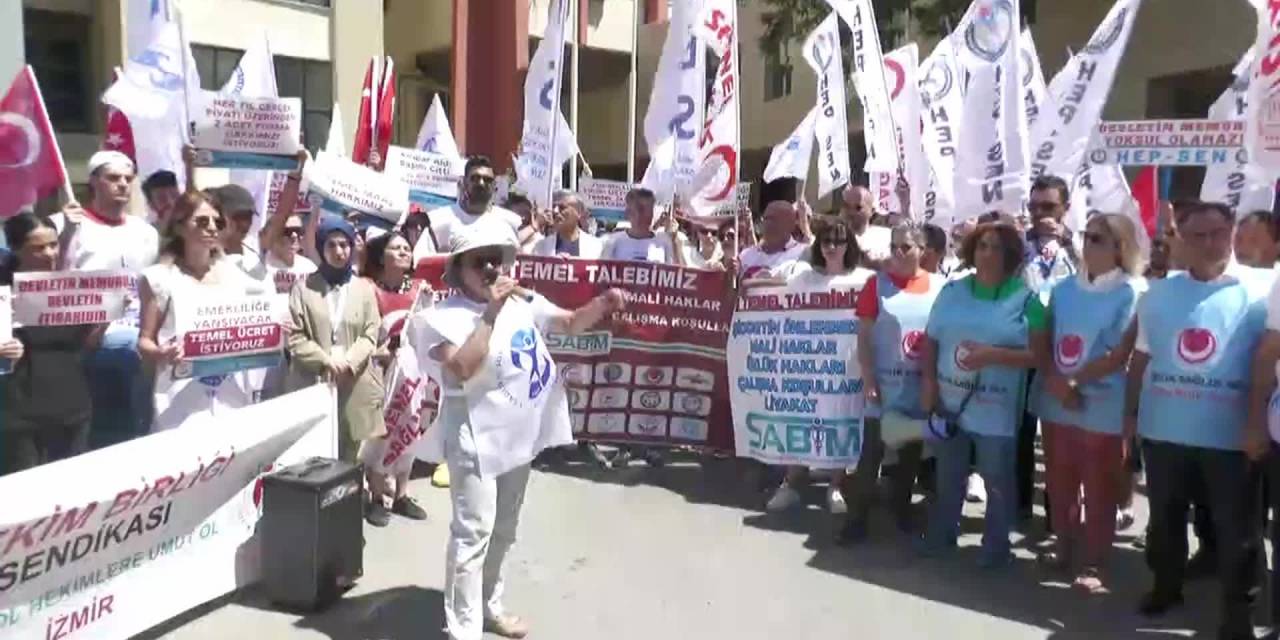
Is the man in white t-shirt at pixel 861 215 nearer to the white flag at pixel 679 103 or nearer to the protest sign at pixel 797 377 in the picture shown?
the protest sign at pixel 797 377

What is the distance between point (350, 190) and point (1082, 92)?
460 centimetres

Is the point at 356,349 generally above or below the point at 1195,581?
above

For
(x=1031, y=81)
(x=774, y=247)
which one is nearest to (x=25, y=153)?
(x=774, y=247)

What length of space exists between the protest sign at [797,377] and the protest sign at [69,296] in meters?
3.56

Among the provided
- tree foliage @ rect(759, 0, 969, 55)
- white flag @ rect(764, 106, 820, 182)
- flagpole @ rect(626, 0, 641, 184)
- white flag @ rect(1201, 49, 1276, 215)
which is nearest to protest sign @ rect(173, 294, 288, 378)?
white flag @ rect(1201, 49, 1276, 215)

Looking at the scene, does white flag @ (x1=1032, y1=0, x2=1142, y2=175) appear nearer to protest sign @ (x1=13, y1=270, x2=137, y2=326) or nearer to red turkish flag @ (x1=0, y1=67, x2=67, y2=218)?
protest sign @ (x1=13, y1=270, x2=137, y2=326)

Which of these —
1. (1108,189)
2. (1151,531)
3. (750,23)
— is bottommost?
(1151,531)

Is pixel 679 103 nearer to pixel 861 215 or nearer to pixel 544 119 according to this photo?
pixel 544 119

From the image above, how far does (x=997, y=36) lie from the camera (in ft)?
21.3

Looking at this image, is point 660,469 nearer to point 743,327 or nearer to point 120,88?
point 743,327

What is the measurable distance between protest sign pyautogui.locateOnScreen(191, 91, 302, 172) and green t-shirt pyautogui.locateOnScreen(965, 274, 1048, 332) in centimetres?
379

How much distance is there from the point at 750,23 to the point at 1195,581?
27.2m

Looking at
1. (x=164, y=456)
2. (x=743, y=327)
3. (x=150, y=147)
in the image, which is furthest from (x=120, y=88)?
(x=743, y=327)

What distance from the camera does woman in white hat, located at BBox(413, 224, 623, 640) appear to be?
13.9 feet
